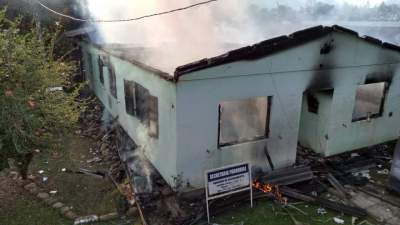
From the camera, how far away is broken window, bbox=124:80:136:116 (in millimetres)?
8805

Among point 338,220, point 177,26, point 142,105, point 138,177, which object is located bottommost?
point 338,220

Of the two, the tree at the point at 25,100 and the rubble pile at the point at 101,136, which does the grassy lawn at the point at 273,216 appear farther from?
the tree at the point at 25,100

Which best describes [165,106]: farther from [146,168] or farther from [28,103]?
[28,103]

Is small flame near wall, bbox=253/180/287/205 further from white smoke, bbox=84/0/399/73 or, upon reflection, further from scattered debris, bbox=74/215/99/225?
white smoke, bbox=84/0/399/73

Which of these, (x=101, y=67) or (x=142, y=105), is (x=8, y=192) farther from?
(x=101, y=67)

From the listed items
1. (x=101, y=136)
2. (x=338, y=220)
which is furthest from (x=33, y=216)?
(x=338, y=220)

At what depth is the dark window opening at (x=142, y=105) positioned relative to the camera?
7591mm

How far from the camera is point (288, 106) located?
7570 mm

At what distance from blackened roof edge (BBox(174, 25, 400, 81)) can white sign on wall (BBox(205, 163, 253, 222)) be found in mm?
2011

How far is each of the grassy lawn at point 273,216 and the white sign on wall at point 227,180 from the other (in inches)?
21.1

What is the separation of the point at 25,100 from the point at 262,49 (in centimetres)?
490

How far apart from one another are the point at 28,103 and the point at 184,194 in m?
3.67

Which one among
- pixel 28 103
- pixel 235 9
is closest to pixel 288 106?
pixel 28 103

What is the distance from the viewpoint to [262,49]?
6887mm
